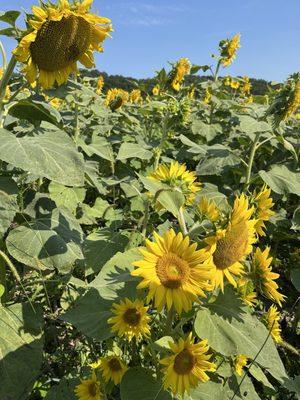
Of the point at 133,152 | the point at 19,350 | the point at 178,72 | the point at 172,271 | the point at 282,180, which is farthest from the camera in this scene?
the point at 178,72

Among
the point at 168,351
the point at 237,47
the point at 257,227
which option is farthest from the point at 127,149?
the point at 237,47

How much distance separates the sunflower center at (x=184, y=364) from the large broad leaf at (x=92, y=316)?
9.5 inches

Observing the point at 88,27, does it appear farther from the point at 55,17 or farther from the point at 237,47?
the point at 237,47

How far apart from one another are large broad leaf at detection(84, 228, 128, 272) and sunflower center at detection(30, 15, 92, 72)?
67 centimetres

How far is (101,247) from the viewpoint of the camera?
1.78 m

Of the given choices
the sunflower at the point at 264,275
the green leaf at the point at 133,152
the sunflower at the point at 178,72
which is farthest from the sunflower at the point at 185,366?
the sunflower at the point at 178,72

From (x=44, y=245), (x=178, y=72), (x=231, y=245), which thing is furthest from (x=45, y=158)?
(x=178, y=72)

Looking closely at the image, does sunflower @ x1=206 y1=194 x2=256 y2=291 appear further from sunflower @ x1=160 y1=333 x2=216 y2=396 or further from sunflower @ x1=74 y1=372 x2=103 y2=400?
sunflower @ x1=74 y1=372 x2=103 y2=400

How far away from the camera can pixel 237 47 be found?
228 inches

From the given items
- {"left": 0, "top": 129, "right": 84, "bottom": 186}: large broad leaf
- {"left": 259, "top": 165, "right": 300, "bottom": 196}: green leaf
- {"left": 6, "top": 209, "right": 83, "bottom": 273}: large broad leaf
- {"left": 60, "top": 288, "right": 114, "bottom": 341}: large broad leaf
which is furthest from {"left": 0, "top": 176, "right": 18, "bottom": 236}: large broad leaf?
{"left": 259, "top": 165, "right": 300, "bottom": 196}: green leaf

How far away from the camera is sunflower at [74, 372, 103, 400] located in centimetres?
156

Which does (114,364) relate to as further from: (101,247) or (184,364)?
(101,247)

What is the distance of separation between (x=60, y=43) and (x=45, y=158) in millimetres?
438

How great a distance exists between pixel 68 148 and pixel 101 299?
21.2 inches
